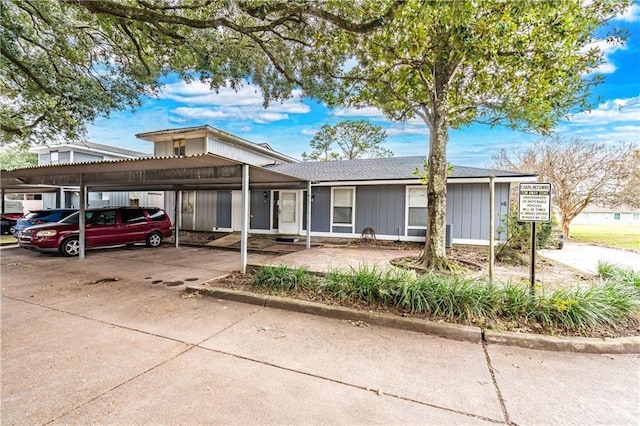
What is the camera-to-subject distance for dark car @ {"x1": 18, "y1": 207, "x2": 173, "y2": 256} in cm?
876

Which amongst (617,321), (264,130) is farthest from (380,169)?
(264,130)

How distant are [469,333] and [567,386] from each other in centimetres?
104

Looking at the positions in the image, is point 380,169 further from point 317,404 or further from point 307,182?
point 317,404

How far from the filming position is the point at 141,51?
324 inches

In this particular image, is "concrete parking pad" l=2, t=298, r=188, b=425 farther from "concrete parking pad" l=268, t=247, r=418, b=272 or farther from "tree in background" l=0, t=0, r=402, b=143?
"tree in background" l=0, t=0, r=402, b=143

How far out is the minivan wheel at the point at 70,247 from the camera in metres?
8.96

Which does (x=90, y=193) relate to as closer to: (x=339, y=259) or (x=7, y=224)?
(x=7, y=224)

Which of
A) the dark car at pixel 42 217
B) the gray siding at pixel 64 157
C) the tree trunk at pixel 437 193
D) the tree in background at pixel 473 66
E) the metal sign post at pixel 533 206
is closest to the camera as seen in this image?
the metal sign post at pixel 533 206

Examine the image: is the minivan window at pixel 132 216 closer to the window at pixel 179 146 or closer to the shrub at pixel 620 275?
the window at pixel 179 146

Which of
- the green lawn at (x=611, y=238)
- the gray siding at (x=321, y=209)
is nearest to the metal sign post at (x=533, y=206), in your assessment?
the gray siding at (x=321, y=209)

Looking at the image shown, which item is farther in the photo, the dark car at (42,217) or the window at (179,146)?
the window at (179,146)

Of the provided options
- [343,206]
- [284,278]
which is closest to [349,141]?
[343,206]

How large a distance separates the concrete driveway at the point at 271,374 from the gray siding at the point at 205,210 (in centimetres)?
950

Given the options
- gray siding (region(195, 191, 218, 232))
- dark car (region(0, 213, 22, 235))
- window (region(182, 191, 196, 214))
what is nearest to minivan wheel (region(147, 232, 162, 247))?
gray siding (region(195, 191, 218, 232))
